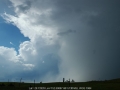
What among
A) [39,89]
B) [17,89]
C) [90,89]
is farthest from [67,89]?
[17,89]

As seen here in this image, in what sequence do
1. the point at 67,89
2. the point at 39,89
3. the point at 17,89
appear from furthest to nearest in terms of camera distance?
1. the point at 17,89
2. the point at 39,89
3. the point at 67,89

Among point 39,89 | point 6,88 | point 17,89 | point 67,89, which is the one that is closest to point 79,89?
point 67,89

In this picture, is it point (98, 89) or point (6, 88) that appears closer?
point (98, 89)

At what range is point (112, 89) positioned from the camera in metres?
79.9

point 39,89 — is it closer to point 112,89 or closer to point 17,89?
point 17,89

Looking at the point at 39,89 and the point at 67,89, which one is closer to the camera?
the point at 67,89

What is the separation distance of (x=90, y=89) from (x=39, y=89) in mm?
25466

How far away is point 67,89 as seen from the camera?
77.9m

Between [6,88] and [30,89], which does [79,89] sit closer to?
[30,89]

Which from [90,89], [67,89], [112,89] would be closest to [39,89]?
[67,89]

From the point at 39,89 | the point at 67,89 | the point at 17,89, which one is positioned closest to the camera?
the point at 67,89

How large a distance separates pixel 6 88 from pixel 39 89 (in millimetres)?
20664

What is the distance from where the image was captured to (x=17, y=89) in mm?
94438

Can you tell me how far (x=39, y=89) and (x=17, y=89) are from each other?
14.5 metres
